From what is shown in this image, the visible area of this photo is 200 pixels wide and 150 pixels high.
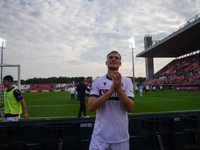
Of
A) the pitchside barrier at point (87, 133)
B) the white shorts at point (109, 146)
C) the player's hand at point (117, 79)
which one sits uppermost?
the player's hand at point (117, 79)

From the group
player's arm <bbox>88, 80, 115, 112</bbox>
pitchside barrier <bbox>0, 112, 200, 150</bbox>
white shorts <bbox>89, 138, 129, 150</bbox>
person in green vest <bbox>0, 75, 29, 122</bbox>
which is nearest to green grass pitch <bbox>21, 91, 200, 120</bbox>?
person in green vest <bbox>0, 75, 29, 122</bbox>

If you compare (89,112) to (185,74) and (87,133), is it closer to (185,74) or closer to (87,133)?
(87,133)

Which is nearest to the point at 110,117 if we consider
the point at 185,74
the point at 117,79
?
the point at 117,79

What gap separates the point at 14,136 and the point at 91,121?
2291 mm

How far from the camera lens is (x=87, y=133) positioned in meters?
3.62

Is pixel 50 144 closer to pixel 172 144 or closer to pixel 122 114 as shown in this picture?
pixel 122 114

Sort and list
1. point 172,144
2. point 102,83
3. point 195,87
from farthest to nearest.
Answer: point 195,87, point 172,144, point 102,83

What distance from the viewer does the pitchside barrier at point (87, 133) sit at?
3561 mm

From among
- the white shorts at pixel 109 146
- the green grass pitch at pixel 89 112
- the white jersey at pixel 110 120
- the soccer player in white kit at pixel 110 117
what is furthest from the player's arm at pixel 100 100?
the green grass pitch at pixel 89 112

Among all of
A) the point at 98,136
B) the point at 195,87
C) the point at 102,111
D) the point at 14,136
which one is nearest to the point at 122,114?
the point at 102,111

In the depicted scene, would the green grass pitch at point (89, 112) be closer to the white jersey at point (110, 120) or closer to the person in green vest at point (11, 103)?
the person in green vest at point (11, 103)

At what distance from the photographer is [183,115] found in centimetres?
390

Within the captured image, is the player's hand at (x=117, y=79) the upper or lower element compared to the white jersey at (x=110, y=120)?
upper

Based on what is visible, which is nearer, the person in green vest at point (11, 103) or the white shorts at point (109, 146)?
the white shorts at point (109, 146)
